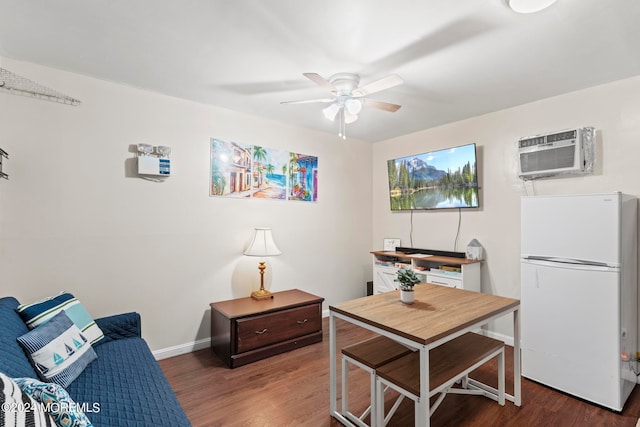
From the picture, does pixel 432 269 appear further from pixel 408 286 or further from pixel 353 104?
pixel 353 104

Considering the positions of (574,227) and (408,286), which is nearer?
(408,286)

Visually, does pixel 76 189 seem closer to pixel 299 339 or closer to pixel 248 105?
pixel 248 105

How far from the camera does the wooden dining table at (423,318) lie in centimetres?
157

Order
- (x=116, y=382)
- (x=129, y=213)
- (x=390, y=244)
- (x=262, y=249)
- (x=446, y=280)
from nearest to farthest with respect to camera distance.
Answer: (x=116, y=382) < (x=129, y=213) < (x=262, y=249) < (x=446, y=280) < (x=390, y=244)

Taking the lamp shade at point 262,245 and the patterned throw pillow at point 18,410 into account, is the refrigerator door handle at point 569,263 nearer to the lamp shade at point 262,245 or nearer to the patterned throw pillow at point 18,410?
the lamp shade at point 262,245

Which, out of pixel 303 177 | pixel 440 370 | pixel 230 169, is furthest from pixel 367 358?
pixel 303 177

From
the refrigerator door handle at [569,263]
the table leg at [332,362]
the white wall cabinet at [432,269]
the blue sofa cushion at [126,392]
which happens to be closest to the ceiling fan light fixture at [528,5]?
the refrigerator door handle at [569,263]

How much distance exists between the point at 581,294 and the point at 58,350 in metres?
3.44

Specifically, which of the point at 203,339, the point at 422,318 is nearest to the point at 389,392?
the point at 422,318

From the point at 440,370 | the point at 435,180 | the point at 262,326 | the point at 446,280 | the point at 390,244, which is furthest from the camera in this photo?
the point at 390,244

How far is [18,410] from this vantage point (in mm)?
838

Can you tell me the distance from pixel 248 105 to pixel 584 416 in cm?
377

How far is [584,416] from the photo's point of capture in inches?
81.9

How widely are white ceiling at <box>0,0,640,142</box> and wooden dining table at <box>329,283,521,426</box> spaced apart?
5.82 feet
